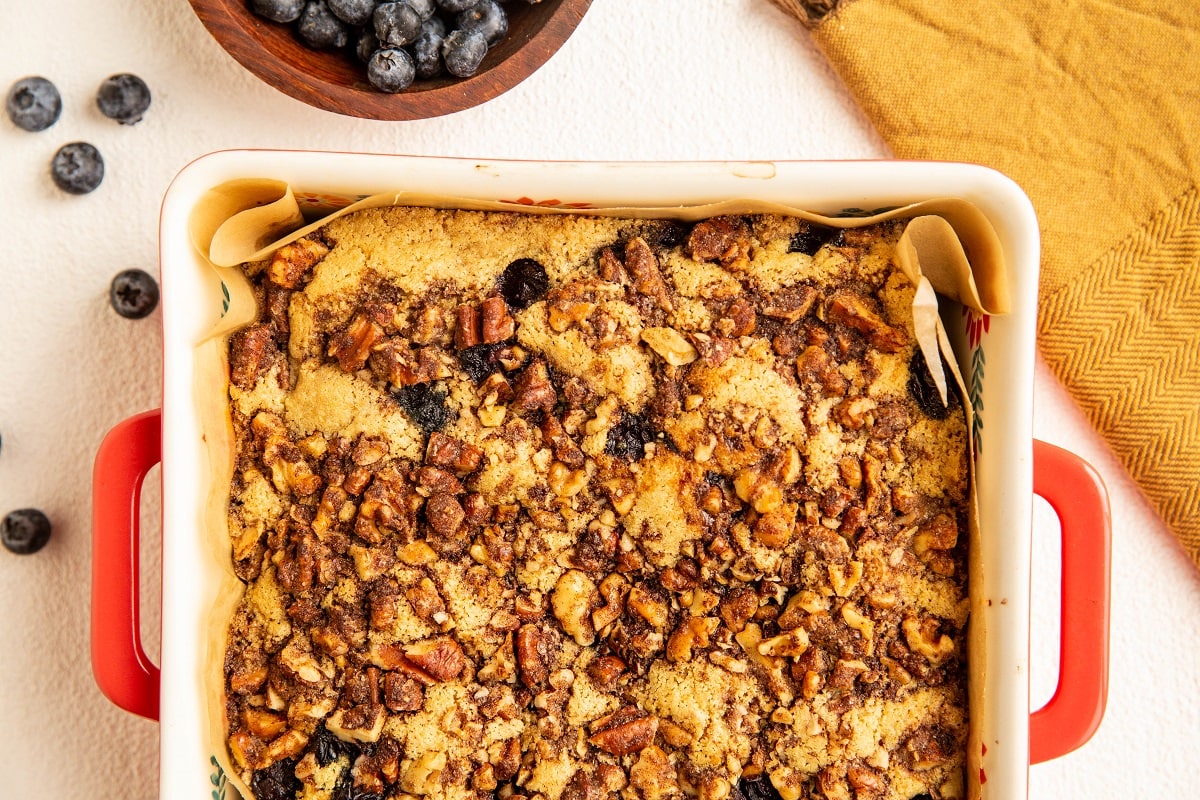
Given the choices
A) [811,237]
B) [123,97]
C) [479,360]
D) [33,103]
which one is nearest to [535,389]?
[479,360]

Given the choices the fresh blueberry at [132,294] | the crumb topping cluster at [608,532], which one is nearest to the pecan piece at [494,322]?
the crumb topping cluster at [608,532]

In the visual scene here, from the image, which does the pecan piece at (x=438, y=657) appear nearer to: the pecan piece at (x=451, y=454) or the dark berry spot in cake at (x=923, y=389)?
the pecan piece at (x=451, y=454)

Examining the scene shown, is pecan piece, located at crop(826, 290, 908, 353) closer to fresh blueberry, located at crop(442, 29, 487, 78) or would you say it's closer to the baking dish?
the baking dish

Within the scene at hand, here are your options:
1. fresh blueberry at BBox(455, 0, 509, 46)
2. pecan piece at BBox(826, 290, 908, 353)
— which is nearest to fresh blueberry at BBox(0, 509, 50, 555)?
fresh blueberry at BBox(455, 0, 509, 46)

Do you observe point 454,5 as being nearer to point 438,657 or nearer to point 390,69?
point 390,69

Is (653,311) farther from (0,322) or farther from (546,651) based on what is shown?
(0,322)
